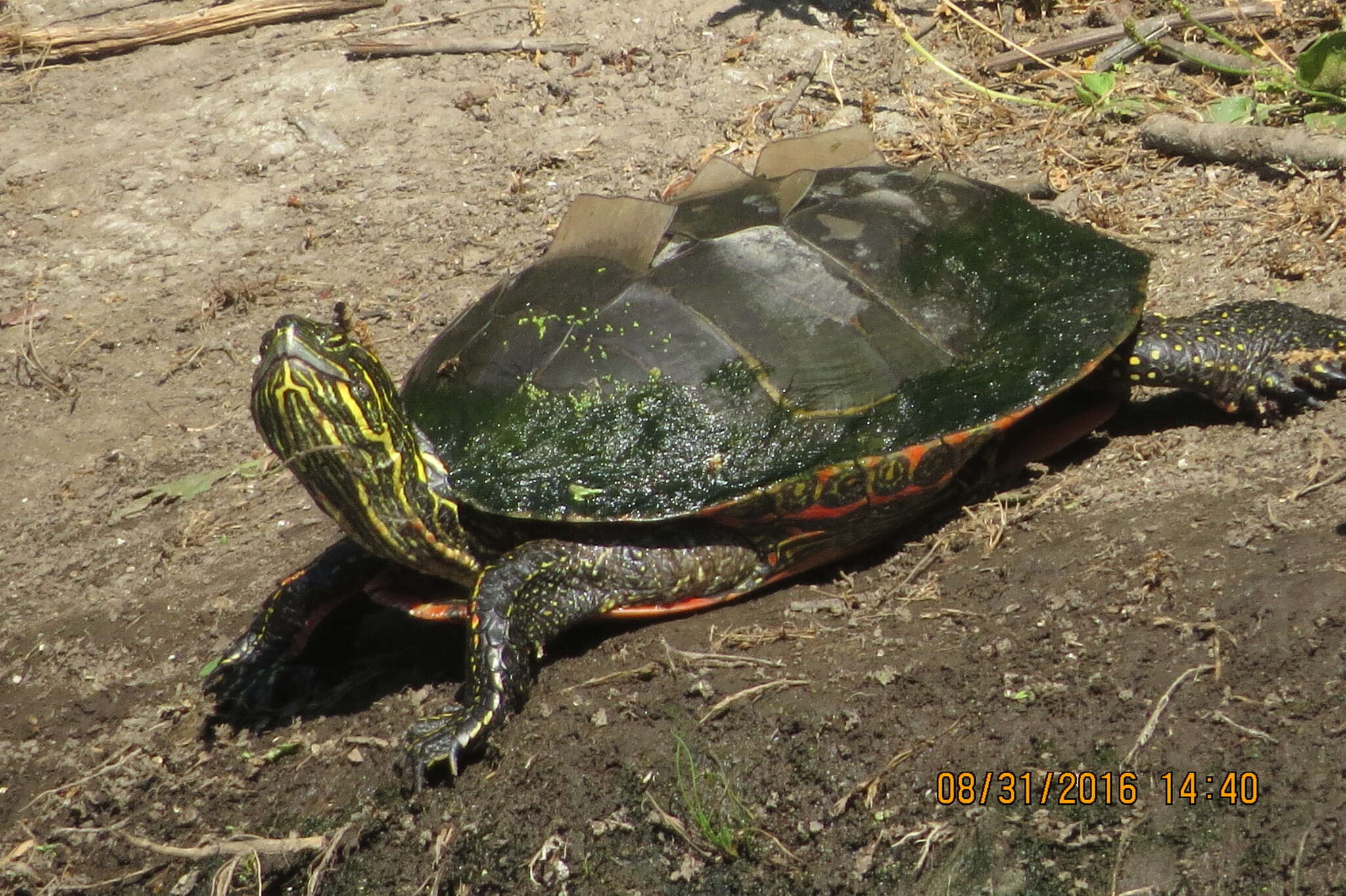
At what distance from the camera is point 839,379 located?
4.18 m

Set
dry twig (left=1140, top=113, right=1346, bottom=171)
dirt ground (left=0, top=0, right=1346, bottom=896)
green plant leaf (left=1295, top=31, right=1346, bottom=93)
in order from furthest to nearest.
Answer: green plant leaf (left=1295, top=31, right=1346, bottom=93) < dry twig (left=1140, top=113, right=1346, bottom=171) < dirt ground (left=0, top=0, right=1346, bottom=896)

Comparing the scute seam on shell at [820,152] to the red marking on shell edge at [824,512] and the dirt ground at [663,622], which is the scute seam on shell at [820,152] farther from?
the red marking on shell edge at [824,512]

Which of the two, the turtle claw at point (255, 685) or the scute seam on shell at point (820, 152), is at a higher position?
the scute seam on shell at point (820, 152)

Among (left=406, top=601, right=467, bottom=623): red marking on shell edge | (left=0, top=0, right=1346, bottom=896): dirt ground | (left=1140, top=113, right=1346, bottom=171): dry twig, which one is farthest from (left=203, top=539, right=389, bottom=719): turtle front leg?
(left=1140, top=113, right=1346, bottom=171): dry twig

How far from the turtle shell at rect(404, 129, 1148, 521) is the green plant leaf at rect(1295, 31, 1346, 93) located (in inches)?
87.9

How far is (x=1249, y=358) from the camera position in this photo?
4.30 metres

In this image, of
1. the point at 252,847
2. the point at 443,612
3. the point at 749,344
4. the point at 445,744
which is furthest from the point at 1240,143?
the point at 252,847

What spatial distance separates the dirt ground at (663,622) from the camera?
3207 mm

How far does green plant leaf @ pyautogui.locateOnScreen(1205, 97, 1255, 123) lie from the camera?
6246 mm

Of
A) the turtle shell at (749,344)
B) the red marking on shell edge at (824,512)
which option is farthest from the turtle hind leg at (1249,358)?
the red marking on shell edge at (824,512)

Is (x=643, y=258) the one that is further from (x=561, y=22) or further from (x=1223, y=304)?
(x=561, y=22)

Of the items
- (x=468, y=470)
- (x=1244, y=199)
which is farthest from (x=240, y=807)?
(x=1244, y=199)
